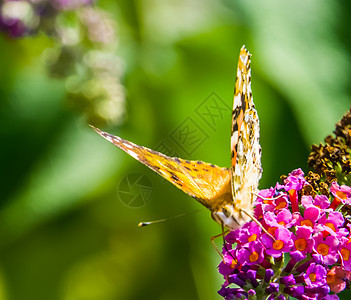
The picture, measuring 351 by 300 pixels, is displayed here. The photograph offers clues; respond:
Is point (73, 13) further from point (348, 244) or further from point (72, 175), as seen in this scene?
point (348, 244)

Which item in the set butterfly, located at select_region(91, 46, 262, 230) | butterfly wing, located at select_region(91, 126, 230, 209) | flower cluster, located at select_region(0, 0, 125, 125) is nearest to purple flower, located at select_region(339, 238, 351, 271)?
butterfly, located at select_region(91, 46, 262, 230)

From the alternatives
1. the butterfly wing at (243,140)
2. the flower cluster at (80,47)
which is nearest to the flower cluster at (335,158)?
the butterfly wing at (243,140)

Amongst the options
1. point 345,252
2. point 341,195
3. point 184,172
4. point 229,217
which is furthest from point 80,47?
point 345,252

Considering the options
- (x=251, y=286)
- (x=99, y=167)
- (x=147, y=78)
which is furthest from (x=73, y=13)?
(x=251, y=286)

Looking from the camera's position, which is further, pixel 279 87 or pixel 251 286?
pixel 279 87

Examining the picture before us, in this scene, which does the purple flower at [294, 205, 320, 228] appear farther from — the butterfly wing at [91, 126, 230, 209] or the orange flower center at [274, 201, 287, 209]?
the butterfly wing at [91, 126, 230, 209]

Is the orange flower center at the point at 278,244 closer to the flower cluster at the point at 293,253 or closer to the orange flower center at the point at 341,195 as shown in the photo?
the flower cluster at the point at 293,253
